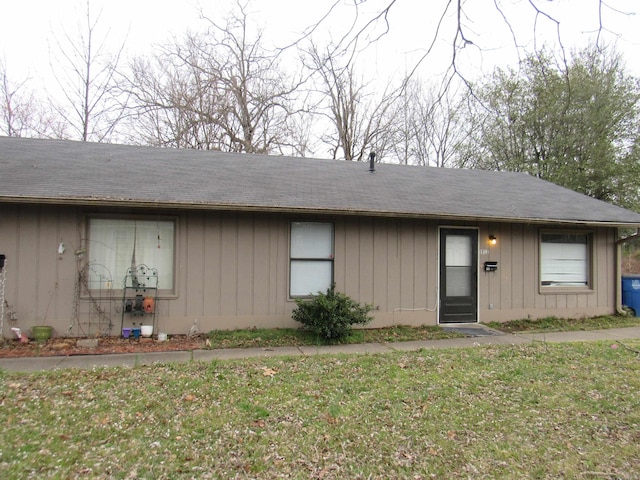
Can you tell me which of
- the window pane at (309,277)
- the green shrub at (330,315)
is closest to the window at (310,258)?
the window pane at (309,277)

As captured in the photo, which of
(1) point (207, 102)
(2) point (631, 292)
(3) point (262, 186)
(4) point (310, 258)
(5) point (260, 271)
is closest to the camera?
(5) point (260, 271)

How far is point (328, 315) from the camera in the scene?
6590 mm

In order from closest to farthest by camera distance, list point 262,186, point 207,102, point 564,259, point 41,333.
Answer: point 41,333
point 262,186
point 564,259
point 207,102

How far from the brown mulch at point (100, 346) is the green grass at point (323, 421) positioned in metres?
1.18

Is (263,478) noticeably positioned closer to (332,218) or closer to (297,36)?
(297,36)

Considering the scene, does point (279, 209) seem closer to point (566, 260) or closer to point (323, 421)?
point (323, 421)

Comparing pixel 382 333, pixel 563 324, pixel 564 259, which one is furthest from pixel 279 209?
pixel 564 259

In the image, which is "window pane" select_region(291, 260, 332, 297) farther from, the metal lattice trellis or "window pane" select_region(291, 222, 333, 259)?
the metal lattice trellis

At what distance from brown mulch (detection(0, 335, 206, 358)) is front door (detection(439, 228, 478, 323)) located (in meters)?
4.81

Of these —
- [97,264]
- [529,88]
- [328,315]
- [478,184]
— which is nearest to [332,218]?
[328,315]

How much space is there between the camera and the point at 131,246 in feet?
22.7

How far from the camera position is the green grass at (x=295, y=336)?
257 inches

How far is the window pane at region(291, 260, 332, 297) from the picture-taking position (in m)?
7.54

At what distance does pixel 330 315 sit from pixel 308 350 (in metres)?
0.69
